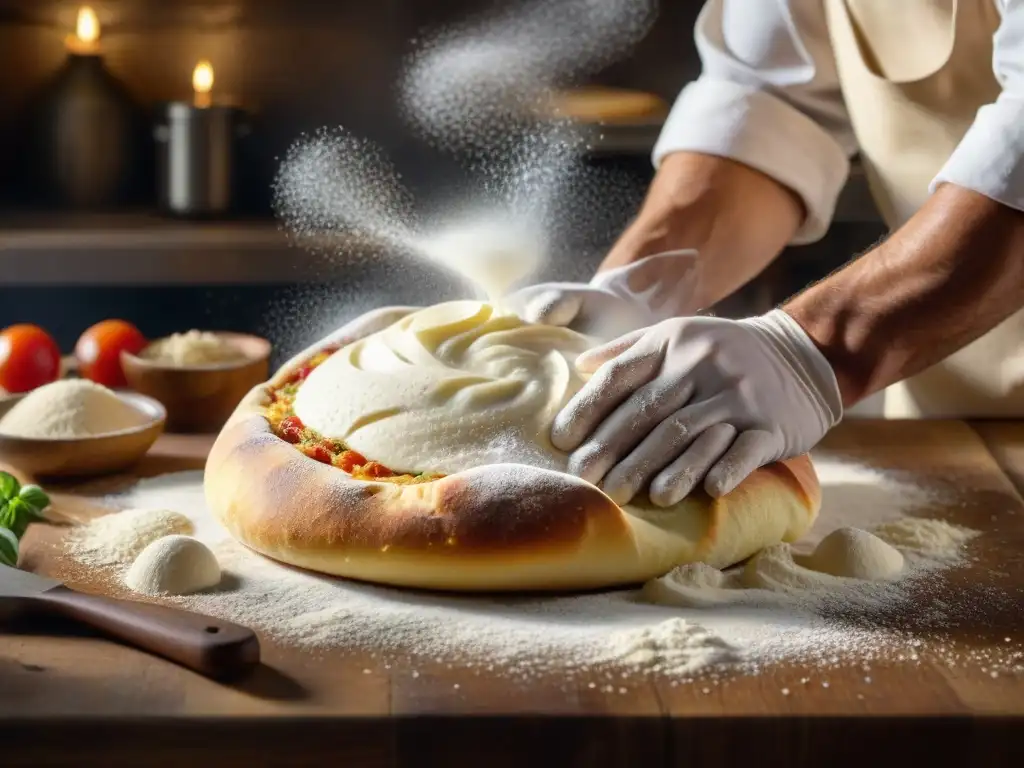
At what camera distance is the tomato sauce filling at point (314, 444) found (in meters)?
1.33

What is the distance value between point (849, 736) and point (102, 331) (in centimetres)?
139

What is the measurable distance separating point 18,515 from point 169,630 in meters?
0.40

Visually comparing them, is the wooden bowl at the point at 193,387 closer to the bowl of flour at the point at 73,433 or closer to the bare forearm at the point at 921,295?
the bowl of flour at the point at 73,433

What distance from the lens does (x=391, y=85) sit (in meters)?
3.38

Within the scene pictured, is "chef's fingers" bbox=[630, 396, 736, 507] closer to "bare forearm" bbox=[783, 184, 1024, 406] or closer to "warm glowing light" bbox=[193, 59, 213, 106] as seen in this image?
"bare forearm" bbox=[783, 184, 1024, 406]

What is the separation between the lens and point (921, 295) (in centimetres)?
148

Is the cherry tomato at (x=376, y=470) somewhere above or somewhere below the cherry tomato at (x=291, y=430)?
above

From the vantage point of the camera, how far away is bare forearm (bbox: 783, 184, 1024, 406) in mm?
1470

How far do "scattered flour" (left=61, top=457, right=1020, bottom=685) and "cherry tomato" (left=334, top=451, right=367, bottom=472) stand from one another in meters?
0.11

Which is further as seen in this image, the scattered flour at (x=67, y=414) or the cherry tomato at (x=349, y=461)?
the scattered flour at (x=67, y=414)

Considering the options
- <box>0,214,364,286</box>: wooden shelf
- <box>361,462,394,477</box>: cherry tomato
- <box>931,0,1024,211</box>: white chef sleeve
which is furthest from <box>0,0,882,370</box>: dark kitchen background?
<box>361,462,394,477</box>: cherry tomato

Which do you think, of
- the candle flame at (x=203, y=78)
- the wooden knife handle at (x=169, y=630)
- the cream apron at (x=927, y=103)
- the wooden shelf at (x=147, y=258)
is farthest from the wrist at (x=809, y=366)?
the candle flame at (x=203, y=78)

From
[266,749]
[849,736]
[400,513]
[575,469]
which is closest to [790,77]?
[575,469]

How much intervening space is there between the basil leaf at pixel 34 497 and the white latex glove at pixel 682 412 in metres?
0.57
